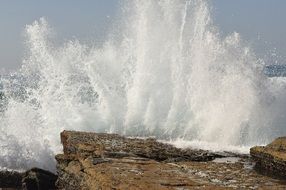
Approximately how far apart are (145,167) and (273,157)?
1.62 metres

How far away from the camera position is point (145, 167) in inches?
244

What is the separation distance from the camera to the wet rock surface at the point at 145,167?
210 inches

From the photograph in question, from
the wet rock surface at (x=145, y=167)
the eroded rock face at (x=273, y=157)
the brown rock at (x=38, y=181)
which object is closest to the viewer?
the wet rock surface at (x=145, y=167)

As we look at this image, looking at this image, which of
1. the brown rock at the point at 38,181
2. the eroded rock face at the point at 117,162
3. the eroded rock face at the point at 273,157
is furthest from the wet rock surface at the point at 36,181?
the eroded rock face at the point at 273,157

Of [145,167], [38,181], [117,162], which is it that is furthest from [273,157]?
[38,181]

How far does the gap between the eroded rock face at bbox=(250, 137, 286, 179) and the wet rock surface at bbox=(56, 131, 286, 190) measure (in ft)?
0.61

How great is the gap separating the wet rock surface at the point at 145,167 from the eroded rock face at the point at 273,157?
0.19 metres

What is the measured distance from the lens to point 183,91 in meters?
15.6

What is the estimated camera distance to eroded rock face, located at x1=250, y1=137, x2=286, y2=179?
603cm

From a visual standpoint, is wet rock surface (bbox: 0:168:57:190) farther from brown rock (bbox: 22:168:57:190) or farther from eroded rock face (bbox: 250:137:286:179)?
eroded rock face (bbox: 250:137:286:179)

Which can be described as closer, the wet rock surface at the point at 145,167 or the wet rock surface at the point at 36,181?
the wet rock surface at the point at 145,167

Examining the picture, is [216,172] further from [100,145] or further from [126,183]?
[100,145]

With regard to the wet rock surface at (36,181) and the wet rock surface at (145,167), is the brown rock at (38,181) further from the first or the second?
the wet rock surface at (145,167)

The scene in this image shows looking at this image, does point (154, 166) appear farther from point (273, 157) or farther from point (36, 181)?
point (36, 181)
